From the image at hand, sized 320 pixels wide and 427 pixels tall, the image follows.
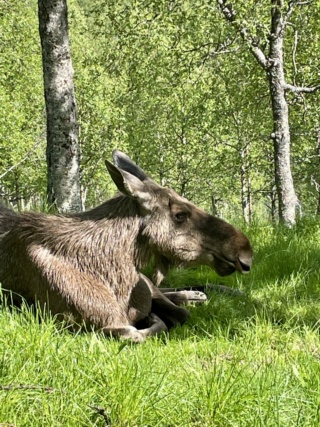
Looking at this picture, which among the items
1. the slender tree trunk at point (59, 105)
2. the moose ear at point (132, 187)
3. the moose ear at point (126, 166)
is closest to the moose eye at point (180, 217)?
the moose ear at point (132, 187)

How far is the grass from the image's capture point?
8.98 ft

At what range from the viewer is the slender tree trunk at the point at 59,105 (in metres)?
8.45

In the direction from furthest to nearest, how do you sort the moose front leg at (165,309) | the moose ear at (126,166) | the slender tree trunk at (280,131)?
the slender tree trunk at (280,131) < the moose ear at (126,166) < the moose front leg at (165,309)

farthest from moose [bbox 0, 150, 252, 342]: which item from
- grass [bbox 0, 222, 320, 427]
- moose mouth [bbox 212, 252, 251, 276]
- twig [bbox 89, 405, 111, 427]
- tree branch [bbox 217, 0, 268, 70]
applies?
tree branch [bbox 217, 0, 268, 70]

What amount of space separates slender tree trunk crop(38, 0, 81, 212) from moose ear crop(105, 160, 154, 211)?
338 cm

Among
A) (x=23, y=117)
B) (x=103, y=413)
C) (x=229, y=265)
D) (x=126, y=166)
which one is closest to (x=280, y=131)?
(x=126, y=166)

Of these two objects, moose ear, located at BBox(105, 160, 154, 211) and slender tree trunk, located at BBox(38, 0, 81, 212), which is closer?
moose ear, located at BBox(105, 160, 154, 211)

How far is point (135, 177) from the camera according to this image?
5.42 meters

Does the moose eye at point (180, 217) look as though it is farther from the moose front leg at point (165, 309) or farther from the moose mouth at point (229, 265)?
the moose front leg at point (165, 309)

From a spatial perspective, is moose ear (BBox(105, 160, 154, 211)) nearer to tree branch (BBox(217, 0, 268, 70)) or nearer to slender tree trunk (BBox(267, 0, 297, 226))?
tree branch (BBox(217, 0, 268, 70))

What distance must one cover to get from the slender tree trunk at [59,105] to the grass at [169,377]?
13.3 ft

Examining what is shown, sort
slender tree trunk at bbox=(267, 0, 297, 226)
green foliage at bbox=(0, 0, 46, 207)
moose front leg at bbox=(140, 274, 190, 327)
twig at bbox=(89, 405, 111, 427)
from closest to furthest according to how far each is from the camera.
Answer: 1. twig at bbox=(89, 405, 111, 427)
2. moose front leg at bbox=(140, 274, 190, 327)
3. slender tree trunk at bbox=(267, 0, 297, 226)
4. green foliage at bbox=(0, 0, 46, 207)

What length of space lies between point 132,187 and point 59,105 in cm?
389

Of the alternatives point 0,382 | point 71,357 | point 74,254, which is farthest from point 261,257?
point 0,382
